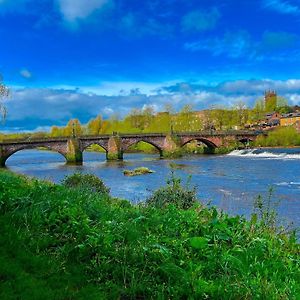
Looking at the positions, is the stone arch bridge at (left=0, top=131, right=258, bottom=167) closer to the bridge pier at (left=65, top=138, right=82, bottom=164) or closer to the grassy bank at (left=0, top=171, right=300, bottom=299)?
the bridge pier at (left=65, top=138, right=82, bottom=164)

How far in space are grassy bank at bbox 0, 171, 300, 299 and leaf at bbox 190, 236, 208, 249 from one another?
20 mm

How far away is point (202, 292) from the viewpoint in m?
6.08

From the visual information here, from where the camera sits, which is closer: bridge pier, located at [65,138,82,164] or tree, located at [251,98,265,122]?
bridge pier, located at [65,138,82,164]

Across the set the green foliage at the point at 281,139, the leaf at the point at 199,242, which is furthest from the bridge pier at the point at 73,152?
the leaf at the point at 199,242

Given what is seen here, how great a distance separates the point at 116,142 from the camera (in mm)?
85562

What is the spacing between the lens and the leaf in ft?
25.9

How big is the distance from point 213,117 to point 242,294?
435ft

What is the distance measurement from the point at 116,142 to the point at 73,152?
33.5 ft

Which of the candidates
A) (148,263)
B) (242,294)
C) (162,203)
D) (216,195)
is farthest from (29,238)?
(216,195)

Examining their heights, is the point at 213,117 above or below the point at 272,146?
above

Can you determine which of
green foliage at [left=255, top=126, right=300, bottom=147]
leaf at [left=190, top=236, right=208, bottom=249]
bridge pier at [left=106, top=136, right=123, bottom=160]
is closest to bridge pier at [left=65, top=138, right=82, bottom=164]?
bridge pier at [left=106, top=136, right=123, bottom=160]

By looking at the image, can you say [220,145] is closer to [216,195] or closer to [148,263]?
[216,195]

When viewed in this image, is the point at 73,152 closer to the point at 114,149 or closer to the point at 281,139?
the point at 114,149

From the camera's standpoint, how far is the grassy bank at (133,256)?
610 centimetres
